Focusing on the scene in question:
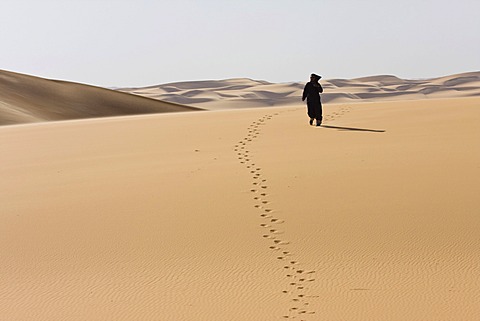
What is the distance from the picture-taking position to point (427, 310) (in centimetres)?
455

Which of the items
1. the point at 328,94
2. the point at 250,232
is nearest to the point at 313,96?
the point at 250,232

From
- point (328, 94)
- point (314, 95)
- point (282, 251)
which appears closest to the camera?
point (282, 251)

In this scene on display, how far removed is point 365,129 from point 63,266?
296 inches

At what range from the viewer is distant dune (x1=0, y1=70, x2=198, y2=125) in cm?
3828

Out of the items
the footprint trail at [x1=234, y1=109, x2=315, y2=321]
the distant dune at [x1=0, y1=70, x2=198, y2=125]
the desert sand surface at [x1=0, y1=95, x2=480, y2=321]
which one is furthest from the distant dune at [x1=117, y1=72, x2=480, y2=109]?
the footprint trail at [x1=234, y1=109, x2=315, y2=321]

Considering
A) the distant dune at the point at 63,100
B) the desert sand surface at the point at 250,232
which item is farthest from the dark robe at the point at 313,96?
the distant dune at the point at 63,100

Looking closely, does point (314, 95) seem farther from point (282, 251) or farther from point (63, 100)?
point (63, 100)

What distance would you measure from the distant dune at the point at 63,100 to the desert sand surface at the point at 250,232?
88.8 feet

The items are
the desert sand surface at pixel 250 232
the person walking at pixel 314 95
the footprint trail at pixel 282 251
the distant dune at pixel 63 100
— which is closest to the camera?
the footprint trail at pixel 282 251

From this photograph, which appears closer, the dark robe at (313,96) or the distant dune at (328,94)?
the dark robe at (313,96)

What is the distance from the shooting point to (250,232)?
624 centimetres

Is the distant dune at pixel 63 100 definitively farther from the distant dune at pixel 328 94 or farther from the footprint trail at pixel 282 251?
the distant dune at pixel 328 94

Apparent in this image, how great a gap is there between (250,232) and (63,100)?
38176 mm

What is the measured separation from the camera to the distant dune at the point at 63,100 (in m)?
38.3
